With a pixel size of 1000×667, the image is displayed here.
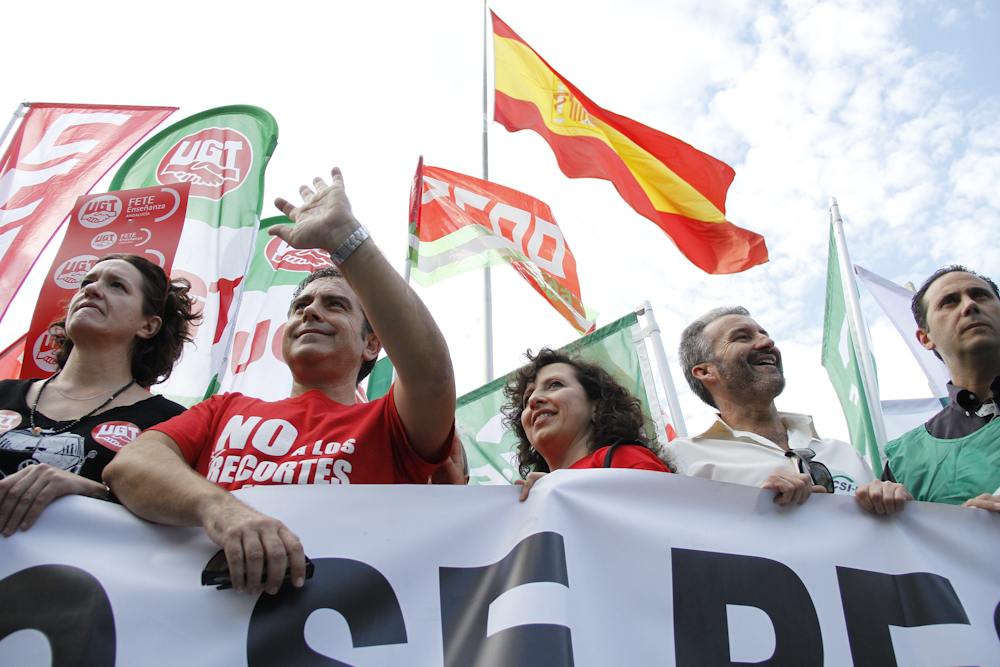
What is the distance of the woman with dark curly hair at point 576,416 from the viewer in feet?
8.73

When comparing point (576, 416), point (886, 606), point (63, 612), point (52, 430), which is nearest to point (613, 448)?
point (576, 416)

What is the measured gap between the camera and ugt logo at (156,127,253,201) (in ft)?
15.8

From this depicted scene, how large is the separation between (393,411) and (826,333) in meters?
3.80

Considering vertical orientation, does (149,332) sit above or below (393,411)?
above

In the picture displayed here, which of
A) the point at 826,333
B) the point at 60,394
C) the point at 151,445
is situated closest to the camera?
the point at 151,445

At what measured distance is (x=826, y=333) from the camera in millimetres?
4867

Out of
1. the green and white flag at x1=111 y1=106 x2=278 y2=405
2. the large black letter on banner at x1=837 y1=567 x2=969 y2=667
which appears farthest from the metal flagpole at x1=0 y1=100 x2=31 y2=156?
the large black letter on banner at x1=837 y1=567 x2=969 y2=667

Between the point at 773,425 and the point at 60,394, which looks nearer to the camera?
the point at 60,394

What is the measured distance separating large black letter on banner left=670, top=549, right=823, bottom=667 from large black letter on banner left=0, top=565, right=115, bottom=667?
136 centimetres

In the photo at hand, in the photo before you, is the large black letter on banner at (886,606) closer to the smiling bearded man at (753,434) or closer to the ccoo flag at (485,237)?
the smiling bearded man at (753,434)

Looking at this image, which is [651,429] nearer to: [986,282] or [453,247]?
[986,282]

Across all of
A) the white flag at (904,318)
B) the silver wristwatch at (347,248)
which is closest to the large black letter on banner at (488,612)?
the silver wristwatch at (347,248)

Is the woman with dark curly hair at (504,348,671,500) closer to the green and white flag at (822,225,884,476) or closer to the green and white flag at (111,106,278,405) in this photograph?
the green and white flag at (822,225,884,476)

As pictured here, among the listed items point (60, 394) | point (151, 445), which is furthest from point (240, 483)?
point (60, 394)
